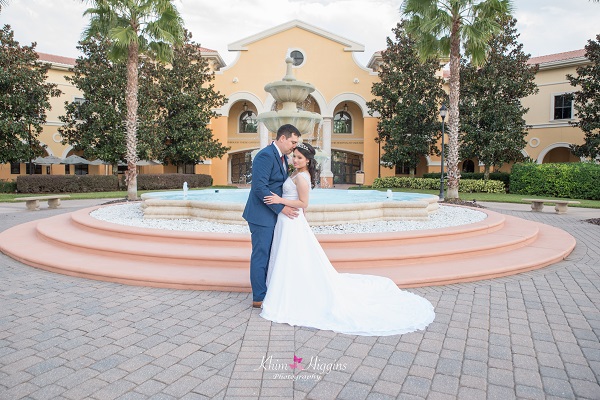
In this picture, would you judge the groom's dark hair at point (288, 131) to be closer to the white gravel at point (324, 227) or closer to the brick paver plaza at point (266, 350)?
the brick paver plaza at point (266, 350)

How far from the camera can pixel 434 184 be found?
26375 millimetres

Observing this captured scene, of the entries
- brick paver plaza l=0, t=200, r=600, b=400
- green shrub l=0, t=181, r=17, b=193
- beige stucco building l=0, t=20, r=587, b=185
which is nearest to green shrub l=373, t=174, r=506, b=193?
beige stucco building l=0, t=20, r=587, b=185

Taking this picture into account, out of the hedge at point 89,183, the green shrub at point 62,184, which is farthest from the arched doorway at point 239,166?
the green shrub at point 62,184

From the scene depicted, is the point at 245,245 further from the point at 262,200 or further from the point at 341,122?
the point at 341,122

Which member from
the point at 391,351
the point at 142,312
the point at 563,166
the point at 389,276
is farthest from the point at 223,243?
the point at 563,166

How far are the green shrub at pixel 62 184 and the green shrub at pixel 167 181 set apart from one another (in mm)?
2044

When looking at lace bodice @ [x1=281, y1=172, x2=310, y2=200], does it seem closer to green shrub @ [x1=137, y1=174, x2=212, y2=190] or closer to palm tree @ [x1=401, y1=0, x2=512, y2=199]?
palm tree @ [x1=401, y1=0, x2=512, y2=199]

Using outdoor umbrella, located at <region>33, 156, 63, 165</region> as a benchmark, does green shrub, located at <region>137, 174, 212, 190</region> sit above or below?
below

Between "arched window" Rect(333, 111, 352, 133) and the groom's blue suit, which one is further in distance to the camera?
"arched window" Rect(333, 111, 352, 133)

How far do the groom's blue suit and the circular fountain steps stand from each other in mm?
825

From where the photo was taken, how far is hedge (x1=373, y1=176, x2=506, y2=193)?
2488 centimetres

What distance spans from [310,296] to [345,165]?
3260 centimetres

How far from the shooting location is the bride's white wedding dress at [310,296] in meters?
4.03

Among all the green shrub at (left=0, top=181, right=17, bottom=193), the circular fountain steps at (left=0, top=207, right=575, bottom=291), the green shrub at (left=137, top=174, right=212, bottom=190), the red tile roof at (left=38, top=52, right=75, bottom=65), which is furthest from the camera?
the red tile roof at (left=38, top=52, right=75, bottom=65)
